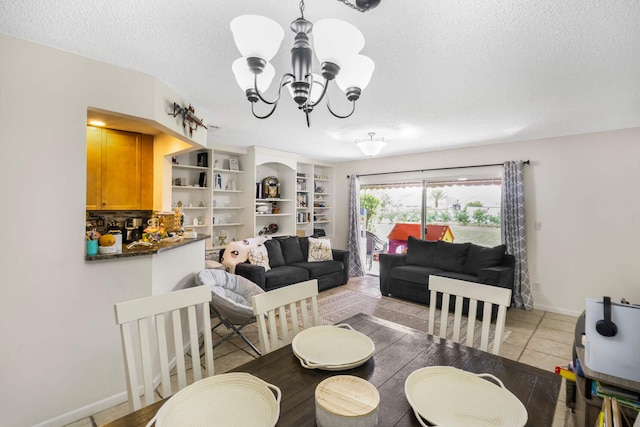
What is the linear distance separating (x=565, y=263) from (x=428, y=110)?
302 cm

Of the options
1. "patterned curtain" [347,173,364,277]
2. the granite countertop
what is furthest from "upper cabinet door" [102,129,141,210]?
"patterned curtain" [347,173,364,277]

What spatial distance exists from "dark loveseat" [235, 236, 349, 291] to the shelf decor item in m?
0.94

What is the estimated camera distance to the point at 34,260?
1.80m

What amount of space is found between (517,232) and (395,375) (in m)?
4.00

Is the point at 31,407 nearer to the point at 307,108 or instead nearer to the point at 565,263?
the point at 307,108

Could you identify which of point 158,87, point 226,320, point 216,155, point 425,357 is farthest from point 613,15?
point 216,155

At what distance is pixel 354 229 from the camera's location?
6230 millimetres

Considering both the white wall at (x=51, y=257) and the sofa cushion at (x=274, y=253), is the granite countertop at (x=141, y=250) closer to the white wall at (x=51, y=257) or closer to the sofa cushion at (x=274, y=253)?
the white wall at (x=51, y=257)

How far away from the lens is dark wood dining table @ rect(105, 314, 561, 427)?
0.96 meters

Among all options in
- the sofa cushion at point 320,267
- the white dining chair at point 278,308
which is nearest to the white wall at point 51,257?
the white dining chair at point 278,308

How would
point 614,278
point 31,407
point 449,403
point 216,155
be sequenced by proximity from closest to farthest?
1. point 449,403
2. point 31,407
3. point 614,278
4. point 216,155

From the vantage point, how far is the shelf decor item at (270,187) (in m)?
5.56

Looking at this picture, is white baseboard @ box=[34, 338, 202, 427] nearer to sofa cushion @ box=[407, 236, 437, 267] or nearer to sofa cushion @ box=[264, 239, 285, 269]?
sofa cushion @ box=[264, 239, 285, 269]

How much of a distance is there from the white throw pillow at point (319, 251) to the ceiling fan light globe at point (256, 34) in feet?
13.8
